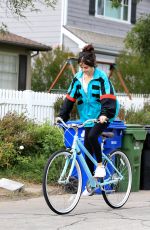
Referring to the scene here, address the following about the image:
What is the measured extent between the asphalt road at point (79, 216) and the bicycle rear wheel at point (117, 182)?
13 centimetres

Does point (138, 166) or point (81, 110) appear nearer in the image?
point (81, 110)

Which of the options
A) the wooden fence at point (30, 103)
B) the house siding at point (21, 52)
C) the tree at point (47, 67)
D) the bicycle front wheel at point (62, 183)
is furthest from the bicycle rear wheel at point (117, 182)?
the tree at point (47, 67)

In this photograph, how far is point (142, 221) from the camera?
754 centimetres

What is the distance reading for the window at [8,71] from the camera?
20.6 metres

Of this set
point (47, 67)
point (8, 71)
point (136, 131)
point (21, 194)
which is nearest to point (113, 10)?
point (47, 67)

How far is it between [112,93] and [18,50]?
508 inches

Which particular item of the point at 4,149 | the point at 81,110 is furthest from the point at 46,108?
the point at 81,110

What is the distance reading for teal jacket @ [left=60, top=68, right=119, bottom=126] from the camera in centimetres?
799

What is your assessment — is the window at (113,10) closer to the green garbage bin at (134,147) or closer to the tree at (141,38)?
the tree at (141,38)

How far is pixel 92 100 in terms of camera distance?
813 centimetres

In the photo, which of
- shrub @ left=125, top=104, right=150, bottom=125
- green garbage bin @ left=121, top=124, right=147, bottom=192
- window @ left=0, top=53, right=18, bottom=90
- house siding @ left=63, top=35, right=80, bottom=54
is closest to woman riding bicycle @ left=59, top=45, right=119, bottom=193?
green garbage bin @ left=121, top=124, right=147, bottom=192

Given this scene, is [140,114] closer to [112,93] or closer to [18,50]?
[18,50]

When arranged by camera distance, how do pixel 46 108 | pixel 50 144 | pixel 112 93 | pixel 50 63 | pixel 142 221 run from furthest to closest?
1. pixel 50 63
2. pixel 46 108
3. pixel 50 144
4. pixel 112 93
5. pixel 142 221

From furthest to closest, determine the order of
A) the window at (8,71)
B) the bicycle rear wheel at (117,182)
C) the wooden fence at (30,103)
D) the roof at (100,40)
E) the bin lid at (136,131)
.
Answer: the roof at (100,40)
the window at (8,71)
the wooden fence at (30,103)
the bin lid at (136,131)
the bicycle rear wheel at (117,182)
